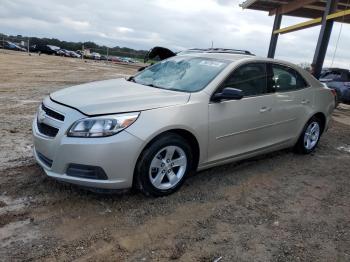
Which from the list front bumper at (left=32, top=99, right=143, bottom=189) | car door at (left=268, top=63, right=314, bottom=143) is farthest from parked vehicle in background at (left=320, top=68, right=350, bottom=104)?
front bumper at (left=32, top=99, right=143, bottom=189)

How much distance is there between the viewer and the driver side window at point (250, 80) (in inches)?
196

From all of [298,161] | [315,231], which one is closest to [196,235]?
[315,231]

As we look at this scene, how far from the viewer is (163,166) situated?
14.0 ft

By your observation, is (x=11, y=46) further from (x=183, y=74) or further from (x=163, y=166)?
(x=163, y=166)

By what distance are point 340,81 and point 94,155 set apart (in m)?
14.3

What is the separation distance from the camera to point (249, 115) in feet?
16.6

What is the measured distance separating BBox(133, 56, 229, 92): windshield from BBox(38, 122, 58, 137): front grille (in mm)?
1455

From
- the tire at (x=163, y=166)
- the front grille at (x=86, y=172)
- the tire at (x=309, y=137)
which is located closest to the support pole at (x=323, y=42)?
the tire at (x=309, y=137)

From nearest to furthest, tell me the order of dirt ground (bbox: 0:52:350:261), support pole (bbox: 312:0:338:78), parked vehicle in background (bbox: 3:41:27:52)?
dirt ground (bbox: 0:52:350:261)
support pole (bbox: 312:0:338:78)
parked vehicle in background (bbox: 3:41:27:52)

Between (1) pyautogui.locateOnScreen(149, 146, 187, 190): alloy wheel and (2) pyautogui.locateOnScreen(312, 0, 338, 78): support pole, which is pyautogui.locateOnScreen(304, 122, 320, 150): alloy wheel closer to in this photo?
(1) pyautogui.locateOnScreen(149, 146, 187, 190): alloy wheel

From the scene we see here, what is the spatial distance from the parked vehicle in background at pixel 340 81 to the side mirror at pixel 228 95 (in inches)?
467

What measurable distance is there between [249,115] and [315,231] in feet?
5.59

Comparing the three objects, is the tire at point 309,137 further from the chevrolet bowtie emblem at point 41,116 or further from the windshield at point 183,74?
the chevrolet bowtie emblem at point 41,116

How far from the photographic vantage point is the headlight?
12.5 feet
